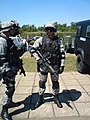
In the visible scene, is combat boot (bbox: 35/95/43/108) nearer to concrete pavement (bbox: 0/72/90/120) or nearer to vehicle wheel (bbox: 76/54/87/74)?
concrete pavement (bbox: 0/72/90/120)

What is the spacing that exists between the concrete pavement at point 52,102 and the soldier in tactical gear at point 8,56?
52 cm

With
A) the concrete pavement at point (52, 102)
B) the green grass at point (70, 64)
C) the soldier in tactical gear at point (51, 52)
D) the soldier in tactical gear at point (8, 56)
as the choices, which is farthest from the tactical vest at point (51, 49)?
the green grass at point (70, 64)

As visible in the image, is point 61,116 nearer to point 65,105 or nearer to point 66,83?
point 65,105

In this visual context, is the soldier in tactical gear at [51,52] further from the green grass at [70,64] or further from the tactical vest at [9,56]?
the green grass at [70,64]

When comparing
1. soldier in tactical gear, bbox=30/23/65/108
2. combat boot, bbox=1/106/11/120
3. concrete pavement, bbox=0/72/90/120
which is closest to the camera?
combat boot, bbox=1/106/11/120

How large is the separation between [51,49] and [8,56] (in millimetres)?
1039

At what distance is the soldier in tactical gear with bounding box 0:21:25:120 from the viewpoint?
412 cm

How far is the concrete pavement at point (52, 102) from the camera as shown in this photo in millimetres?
4637

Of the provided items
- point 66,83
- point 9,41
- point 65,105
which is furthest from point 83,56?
point 9,41

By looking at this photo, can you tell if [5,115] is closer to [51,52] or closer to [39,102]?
[39,102]

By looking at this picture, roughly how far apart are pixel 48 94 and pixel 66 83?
4.70ft

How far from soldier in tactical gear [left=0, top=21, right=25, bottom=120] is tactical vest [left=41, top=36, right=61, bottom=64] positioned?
649mm

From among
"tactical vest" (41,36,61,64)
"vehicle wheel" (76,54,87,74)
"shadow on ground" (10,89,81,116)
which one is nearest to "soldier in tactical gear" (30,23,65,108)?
"tactical vest" (41,36,61,64)

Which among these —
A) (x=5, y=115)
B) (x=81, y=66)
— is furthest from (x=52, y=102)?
(x=81, y=66)
